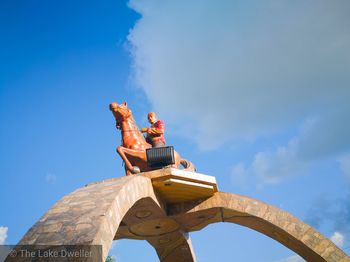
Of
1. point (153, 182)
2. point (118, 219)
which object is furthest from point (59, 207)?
point (153, 182)

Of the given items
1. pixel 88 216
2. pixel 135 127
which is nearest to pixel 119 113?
pixel 135 127

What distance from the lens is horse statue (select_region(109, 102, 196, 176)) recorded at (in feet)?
25.4

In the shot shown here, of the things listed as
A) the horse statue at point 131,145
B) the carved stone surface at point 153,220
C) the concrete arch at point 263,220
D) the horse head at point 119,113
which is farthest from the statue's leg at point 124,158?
the concrete arch at point 263,220

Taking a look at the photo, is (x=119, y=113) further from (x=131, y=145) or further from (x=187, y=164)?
(x=187, y=164)

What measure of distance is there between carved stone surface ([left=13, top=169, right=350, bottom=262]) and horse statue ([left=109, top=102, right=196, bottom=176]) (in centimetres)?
70

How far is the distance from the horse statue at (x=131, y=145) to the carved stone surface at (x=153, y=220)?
0.70 metres

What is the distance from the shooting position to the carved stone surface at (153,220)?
4.52 meters

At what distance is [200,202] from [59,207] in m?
3.78

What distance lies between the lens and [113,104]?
847 cm

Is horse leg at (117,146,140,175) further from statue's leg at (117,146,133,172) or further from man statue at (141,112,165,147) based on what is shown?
man statue at (141,112,165,147)

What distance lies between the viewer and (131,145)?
7.98 m

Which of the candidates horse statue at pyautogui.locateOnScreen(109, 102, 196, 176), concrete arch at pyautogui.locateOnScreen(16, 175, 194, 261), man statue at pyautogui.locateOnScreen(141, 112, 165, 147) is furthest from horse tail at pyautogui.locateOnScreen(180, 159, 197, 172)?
concrete arch at pyautogui.locateOnScreen(16, 175, 194, 261)

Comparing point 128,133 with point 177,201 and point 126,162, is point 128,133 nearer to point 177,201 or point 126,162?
point 126,162

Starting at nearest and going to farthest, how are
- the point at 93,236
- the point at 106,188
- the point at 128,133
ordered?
the point at 93,236
the point at 106,188
the point at 128,133
